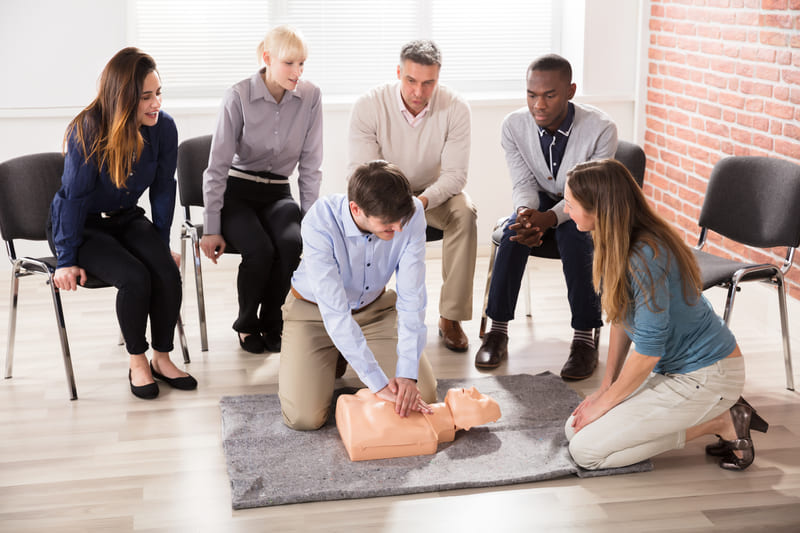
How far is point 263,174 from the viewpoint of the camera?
Answer: 11.4 feet

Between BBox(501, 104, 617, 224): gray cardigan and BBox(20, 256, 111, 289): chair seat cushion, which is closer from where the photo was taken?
BBox(20, 256, 111, 289): chair seat cushion

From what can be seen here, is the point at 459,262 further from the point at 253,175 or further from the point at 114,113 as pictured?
the point at 114,113

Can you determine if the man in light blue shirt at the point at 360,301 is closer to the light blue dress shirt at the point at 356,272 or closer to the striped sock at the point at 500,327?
the light blue dress shirt at the point at 356,272

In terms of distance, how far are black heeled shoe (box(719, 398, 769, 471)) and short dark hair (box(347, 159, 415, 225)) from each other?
111cm

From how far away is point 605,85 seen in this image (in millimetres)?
4641

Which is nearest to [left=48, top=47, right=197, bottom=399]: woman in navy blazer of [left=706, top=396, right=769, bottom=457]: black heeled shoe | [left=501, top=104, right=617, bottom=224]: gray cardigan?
[left=501, top=104, right=617, bottom=224]: gray cardigan

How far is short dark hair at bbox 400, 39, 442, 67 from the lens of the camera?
3324mm

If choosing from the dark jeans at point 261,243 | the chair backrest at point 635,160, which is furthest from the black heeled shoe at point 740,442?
the dark jeans at point 261,243

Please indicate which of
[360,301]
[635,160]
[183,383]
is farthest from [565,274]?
[183,383]

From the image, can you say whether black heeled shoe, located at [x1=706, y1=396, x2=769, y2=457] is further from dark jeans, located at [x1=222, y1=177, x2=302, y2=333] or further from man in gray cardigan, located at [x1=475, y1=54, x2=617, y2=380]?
dark jeans, located at [x1=222, y1=177, x2=302, y2=333]

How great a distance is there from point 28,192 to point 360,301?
1312mm

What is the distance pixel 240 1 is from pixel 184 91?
1.80ft

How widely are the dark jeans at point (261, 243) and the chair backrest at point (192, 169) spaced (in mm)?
198

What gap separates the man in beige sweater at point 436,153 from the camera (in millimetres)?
3410
